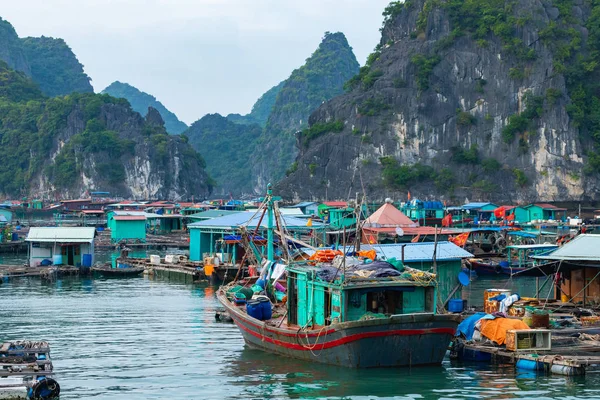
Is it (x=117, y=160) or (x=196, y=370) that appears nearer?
(x=196, y=370)

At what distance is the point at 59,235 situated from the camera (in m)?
39.7

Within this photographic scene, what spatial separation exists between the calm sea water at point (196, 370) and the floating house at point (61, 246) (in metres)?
9.93

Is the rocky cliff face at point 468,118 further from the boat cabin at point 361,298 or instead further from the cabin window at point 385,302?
the cabin window at point 385,302

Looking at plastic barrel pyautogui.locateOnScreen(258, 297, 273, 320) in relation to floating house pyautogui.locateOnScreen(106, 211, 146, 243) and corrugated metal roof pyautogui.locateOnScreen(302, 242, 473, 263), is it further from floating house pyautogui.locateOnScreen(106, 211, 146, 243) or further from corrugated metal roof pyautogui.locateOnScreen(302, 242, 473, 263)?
floating house pyautogui.locateOnScreen(106, 211, 146, 243)

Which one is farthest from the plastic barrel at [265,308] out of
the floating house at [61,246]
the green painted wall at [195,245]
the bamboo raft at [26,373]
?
the green painted wall at [195,245]

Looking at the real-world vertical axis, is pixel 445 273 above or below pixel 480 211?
below

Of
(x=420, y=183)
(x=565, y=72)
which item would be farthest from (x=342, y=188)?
(x=565, y=72)

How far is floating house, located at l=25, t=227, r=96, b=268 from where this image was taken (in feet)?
129

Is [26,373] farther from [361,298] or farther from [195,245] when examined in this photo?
[195,245]

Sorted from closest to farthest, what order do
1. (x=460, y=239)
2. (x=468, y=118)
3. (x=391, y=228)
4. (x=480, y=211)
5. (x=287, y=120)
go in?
(x=460, y=239), (x=391, y=228), (x=480, y=211), (x=468, y=118), (x=287, y=120)

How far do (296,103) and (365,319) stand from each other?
175 metres

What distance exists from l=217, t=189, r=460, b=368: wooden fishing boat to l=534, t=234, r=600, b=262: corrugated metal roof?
20.2 feet

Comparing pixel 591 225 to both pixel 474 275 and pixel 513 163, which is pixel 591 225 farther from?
pixel 513 163

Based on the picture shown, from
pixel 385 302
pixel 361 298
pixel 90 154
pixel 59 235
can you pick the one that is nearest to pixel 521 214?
pixel 59 235
